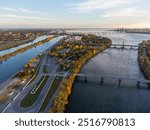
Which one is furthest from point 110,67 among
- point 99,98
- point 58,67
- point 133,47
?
point 133,47

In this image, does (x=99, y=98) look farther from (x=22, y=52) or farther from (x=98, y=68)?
(x=22, y=52)

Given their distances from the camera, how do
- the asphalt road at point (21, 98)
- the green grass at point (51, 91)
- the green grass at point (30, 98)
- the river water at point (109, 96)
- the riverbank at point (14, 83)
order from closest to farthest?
the asphalt road at point (21, 98)
the green grass at point (51, 91)
the green grass at point (30, 98)
the river water at point (109, 96)
the riverbank at point (14, 83)

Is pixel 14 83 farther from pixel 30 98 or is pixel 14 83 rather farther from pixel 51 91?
pixel 51 91

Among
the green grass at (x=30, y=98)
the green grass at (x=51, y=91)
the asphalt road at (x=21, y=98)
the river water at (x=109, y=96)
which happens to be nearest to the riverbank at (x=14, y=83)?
the asphalt road at (x=21, y=98)

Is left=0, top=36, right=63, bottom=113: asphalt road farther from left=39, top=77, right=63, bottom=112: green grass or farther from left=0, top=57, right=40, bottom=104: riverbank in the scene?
left=0, top=57, right=40, bottom=104: riverbank

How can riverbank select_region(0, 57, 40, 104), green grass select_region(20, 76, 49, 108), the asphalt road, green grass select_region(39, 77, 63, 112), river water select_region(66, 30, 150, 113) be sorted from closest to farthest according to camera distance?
the asphalt road
green grass select_region(39, 77, 63, 112)
green grass select_region(20, 76, 49, 108)
river water select_region(66, 30, 150, 113)
riverbank select_region(0, 57, 40, 104)

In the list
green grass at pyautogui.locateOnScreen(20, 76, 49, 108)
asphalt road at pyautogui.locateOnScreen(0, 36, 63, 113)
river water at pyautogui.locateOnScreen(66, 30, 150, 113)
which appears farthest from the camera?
river water at pyautogui.locateOnScreen(66, 30, 150, 113)

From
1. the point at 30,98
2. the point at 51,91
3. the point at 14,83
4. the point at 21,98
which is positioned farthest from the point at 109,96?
the point at 14,83

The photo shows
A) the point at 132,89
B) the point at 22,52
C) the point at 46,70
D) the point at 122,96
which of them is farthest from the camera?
the point at 22,52

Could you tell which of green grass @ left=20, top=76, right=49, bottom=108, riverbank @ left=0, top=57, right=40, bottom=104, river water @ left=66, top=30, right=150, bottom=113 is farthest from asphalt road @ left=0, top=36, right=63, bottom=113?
river water @ left=66, top=30, right=150, bottom=113

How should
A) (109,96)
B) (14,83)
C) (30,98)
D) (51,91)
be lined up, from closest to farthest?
(30,98), (51,91), (109,96), (14,83)

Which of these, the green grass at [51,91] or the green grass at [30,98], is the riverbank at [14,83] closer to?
the green grass at [30,98]
